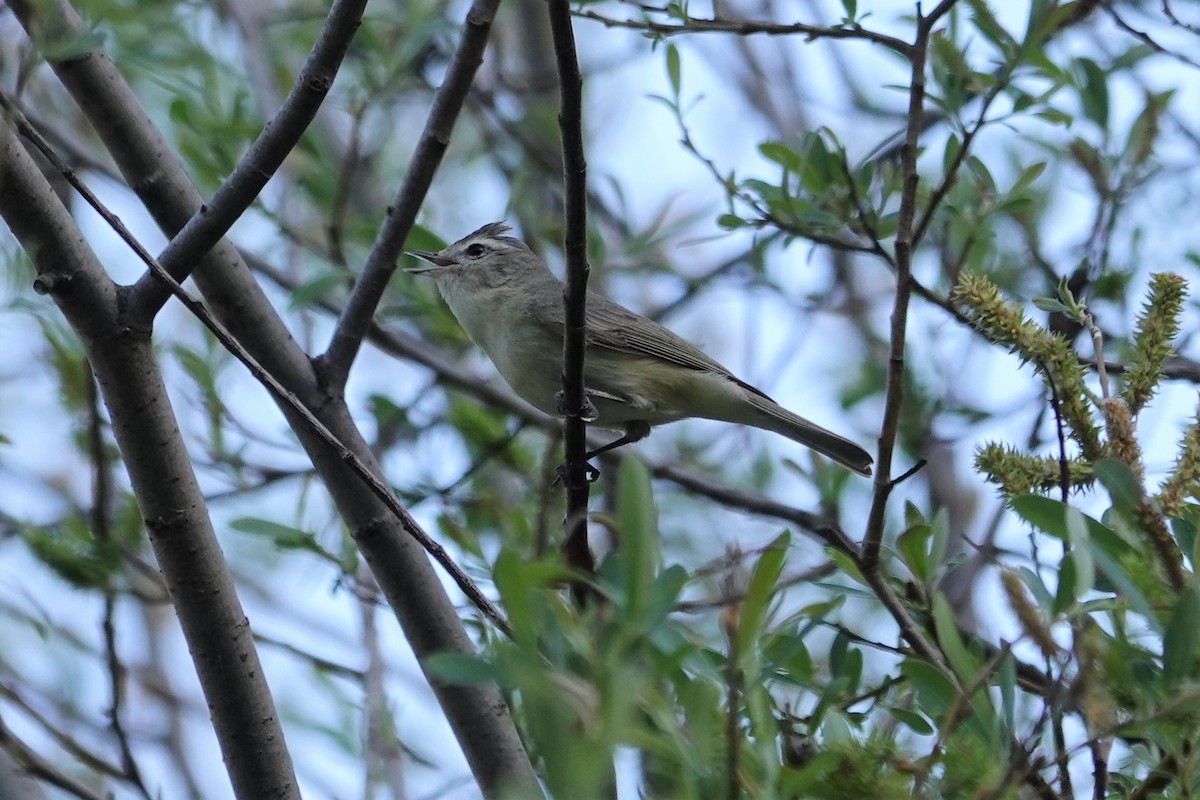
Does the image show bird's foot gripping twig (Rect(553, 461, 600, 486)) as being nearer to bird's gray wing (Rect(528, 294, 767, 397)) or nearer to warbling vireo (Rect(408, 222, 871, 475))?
warbling vireo (Rect(408, 222, 871, 475))

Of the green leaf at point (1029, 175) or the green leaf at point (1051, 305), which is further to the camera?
the green leaf at point (1029, 175)

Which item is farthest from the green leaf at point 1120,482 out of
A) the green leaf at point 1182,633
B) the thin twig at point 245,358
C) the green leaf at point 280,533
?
Result: the green leaf at point 280,533

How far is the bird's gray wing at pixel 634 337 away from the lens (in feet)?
17.3

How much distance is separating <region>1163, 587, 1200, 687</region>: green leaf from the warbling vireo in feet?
11.2

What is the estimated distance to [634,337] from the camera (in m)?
5.36

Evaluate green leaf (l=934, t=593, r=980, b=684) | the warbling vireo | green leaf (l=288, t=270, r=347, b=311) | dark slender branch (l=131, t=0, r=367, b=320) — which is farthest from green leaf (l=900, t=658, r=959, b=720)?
the warbling vireo

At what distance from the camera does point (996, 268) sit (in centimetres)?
549

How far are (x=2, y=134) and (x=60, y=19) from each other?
34.4 inches

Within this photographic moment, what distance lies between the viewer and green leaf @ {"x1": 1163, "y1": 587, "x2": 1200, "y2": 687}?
1.64 metres

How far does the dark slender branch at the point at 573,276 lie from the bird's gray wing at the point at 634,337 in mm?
1773

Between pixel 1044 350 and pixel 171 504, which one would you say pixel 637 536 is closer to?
pixel 1044 350

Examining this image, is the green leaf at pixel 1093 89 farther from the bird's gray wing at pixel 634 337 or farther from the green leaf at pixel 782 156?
the bird's gray wing at pixel 634 337

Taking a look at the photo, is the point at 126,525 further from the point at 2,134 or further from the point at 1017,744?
the point at 1017,744

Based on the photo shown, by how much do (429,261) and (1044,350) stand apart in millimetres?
3694
